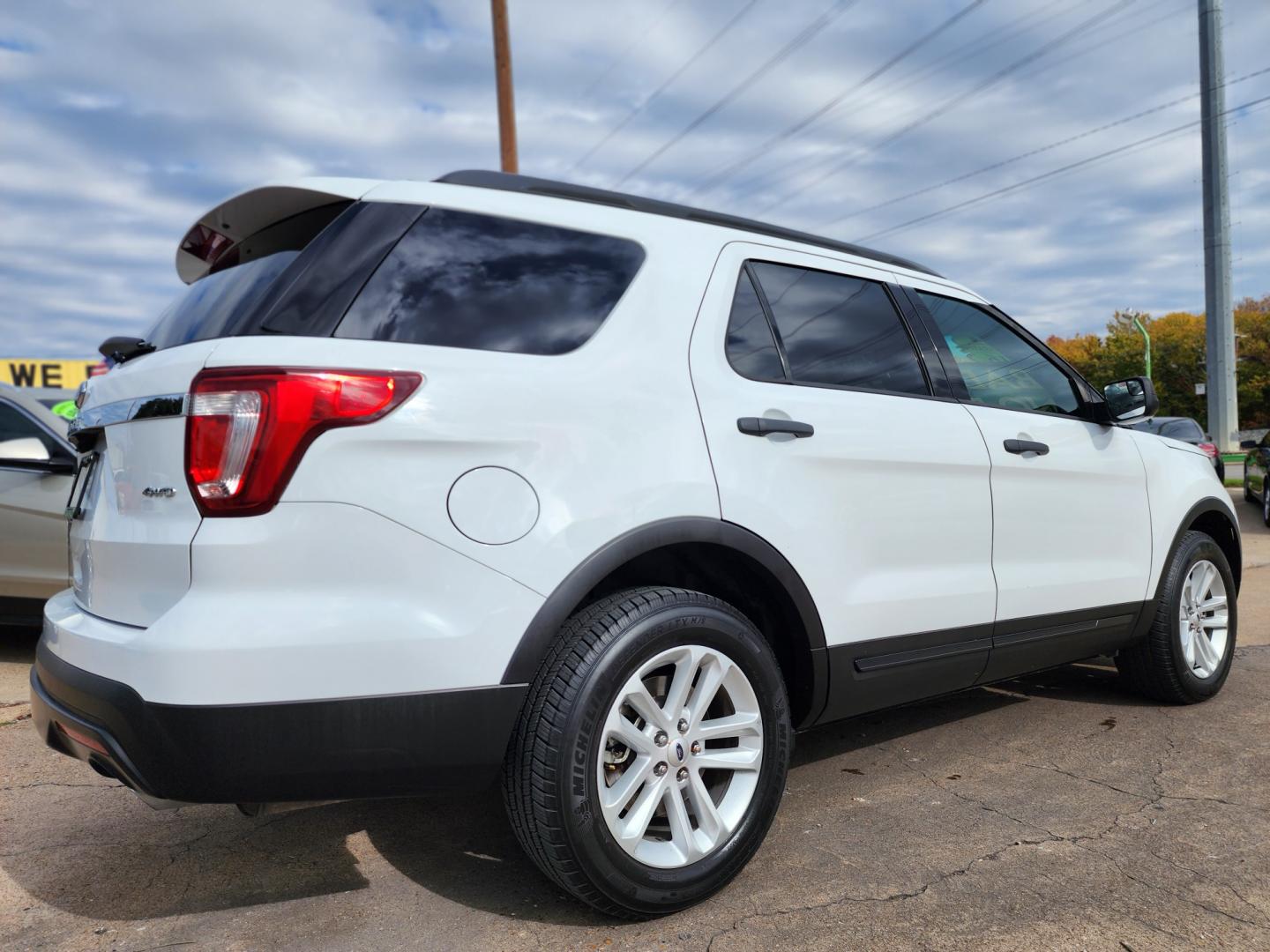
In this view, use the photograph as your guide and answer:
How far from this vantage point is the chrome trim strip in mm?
2135

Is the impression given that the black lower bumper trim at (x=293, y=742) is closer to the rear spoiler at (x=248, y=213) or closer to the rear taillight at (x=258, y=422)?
the rear taillight at (x=258, y=422)

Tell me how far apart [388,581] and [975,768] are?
97.0 inches

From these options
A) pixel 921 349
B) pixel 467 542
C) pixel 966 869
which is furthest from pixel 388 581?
pixel 921 349

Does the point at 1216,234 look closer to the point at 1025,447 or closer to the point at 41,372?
the point at 1025,447

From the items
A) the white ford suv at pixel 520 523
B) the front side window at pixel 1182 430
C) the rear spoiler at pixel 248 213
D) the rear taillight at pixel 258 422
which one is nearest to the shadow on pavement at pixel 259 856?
the white ford suv at pixel 520 523

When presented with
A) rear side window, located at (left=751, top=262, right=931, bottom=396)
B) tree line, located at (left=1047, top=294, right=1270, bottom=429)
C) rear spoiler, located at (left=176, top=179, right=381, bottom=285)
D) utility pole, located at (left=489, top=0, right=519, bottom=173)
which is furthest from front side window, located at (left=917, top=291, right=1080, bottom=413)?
tree line, located at (left=1047, top=294, right=1270, bottom=429)

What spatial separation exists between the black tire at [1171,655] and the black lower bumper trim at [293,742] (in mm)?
3208

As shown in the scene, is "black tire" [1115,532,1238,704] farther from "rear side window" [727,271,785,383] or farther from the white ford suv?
"rear side window" [727,271,785,383]

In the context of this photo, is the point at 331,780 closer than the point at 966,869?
Yes

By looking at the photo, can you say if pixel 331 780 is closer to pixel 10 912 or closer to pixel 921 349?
pixel 10 912

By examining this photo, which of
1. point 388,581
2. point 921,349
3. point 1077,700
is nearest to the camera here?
point 388,581

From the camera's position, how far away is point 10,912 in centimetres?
255

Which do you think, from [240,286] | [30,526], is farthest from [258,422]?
[30,526]

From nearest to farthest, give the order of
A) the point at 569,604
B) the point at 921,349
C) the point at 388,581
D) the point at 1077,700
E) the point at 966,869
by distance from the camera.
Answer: the point at 388,581
the point at 569,604
the point at 966,869
the point at 921,349
the point at 1077,700
